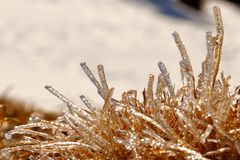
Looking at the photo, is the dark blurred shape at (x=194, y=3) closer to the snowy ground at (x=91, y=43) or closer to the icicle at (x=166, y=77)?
the snowy ground at (x=91, y=43)

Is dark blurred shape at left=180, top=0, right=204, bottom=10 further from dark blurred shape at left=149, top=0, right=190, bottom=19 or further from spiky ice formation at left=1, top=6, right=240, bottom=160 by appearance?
spiky ice formation at left=1, top=6, right=240, bottom=160

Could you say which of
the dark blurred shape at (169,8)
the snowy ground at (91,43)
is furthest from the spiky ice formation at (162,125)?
the dark blurred shape at (169,8)

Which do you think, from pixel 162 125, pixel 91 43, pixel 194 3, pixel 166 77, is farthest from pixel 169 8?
pixel 162 125

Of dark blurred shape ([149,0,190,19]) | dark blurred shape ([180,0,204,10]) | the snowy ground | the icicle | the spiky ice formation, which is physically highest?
dark blurred shape ([180,0,204,10])

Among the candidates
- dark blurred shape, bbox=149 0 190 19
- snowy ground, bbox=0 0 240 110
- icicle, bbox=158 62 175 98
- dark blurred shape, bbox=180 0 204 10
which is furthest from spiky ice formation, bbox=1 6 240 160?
dark blurred shape, bbox=180 0 204 10

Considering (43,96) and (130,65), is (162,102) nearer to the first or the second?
(43,96)
